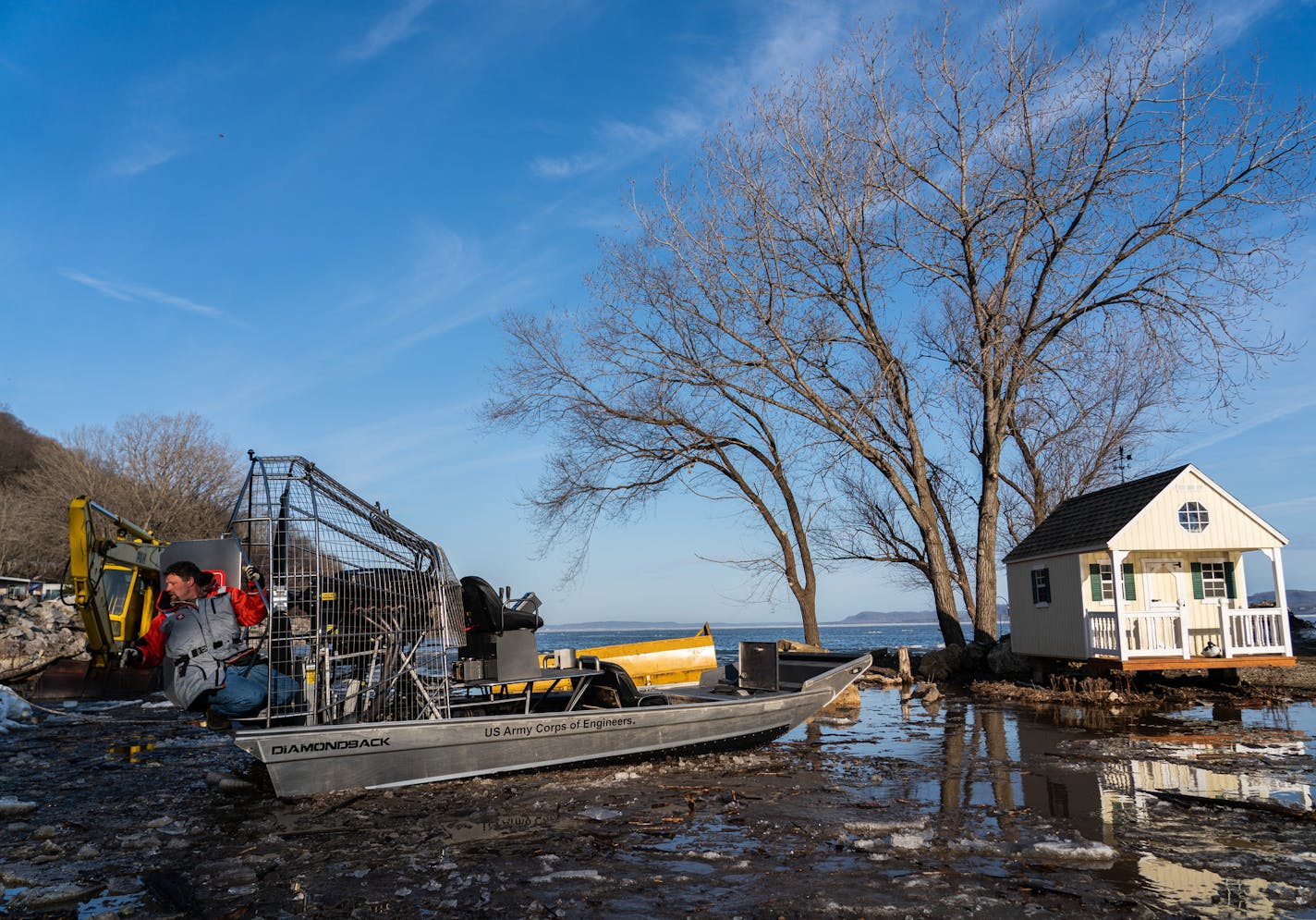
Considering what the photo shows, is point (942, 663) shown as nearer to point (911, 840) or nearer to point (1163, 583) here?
point (1163, 583)

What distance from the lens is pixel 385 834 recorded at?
7.29 metres

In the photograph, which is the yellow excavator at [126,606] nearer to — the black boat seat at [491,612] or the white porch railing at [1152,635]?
the black boat seat at [491,612]

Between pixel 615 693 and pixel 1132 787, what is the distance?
17.8ft

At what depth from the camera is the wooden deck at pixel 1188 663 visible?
1614 centimetres

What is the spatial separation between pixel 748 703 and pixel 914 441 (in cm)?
1482

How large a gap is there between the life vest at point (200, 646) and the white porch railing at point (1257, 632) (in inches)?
641

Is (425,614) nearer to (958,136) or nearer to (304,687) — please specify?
(304,687)

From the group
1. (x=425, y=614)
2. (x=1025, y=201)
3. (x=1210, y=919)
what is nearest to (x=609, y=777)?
(x=425, y=614)

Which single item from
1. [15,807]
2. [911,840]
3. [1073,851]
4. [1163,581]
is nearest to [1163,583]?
[1163,581]

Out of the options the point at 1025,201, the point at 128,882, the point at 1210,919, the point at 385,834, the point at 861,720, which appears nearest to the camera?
the point at 1210,919

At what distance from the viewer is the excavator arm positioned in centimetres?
1459

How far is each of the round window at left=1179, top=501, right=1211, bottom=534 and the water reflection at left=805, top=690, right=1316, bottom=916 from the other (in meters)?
3.68

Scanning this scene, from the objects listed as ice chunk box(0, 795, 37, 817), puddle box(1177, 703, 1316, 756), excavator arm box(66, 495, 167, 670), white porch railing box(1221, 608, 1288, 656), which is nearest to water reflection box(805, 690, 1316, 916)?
puddle box(1177, 703, 1316, 756)

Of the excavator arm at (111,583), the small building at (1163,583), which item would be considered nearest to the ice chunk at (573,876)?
the excavator arm at (111,583)
